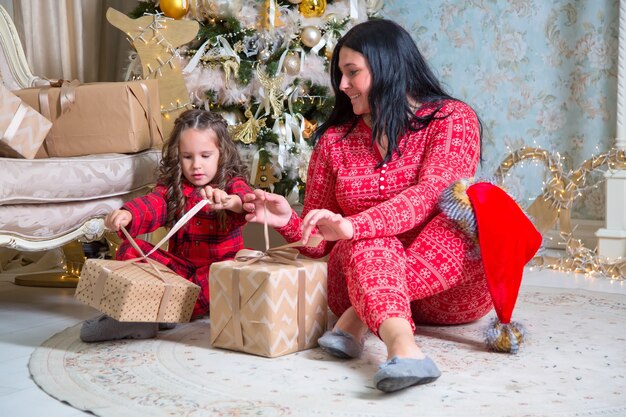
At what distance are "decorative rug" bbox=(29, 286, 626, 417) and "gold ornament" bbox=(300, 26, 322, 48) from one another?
1.34m

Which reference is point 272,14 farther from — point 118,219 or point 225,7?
point 118,219

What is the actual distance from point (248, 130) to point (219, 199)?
97cm

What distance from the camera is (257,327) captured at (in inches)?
76.4

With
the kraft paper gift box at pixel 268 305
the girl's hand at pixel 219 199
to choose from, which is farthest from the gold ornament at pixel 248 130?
the kraft paper gift box at pixel 268 305

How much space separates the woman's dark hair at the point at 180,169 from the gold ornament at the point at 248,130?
2.20 ft

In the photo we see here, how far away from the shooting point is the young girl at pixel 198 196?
7.81 ft


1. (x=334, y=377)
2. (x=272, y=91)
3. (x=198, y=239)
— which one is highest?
(x=272, y=91)

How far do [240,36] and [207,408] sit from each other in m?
1.97

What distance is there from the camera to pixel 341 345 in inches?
75.1

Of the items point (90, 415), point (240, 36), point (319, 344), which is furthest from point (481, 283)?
point (240, 36)

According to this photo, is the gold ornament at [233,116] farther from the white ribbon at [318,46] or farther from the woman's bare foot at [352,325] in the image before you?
the woman's bare foot at [352,325]

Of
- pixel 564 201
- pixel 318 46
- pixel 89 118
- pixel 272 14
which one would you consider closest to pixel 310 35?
pixel 318 46

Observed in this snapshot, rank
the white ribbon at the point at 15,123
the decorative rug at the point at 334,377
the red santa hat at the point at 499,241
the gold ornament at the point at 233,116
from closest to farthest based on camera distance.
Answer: the decorative rug at the point at 334,377 < the red santa hat at the point at 499,241 < the white ribbon at the point at 15,123 < the gold ornament at the point at 233,116

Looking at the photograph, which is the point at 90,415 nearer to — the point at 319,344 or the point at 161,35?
the point at 319,344
